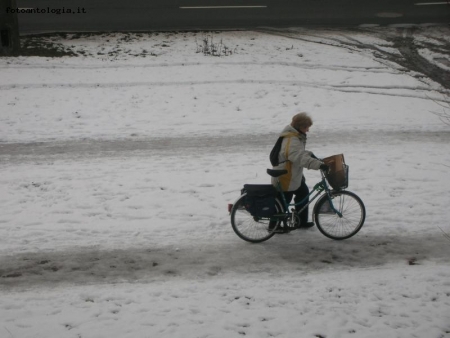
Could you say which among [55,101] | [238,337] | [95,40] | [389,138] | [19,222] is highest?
[95,40]

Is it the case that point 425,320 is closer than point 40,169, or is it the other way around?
point 425,320

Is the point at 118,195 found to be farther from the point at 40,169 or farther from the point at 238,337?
the point at 238,337

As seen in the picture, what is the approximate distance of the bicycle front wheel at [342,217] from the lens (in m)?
6.89

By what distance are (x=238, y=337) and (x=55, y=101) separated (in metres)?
9.51

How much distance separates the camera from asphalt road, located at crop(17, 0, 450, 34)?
16.8m

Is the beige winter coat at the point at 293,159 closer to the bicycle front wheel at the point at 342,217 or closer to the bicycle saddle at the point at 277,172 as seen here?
the bicycle saddle at the point at 277,172

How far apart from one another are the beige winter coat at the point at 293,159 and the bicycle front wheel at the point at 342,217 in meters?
0.52

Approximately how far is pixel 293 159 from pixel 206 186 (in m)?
2.57

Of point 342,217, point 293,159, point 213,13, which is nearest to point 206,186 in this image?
point 293,159

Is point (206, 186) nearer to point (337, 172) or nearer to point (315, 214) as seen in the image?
point (315, 214)

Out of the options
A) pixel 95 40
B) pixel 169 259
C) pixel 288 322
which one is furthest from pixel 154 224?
pixel 95 40

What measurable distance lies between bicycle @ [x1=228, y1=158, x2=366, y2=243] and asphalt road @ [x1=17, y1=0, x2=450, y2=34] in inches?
448

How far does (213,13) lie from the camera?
17.9 meters

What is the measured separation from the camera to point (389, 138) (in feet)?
35.9
